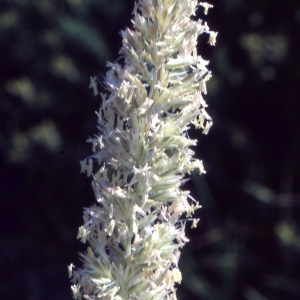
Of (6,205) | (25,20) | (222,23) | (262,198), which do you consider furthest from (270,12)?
(6,205)

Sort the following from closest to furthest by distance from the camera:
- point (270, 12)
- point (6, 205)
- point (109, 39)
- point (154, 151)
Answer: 1. point (154, 151)
2. point (270, 12)
3. point (109, 39)
4. point (6, 205)

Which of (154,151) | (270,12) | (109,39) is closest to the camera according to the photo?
(154,151)

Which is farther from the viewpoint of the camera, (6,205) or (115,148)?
(6,205)

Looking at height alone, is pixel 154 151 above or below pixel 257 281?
below

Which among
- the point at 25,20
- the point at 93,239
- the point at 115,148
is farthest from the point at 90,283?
the point at 25,20

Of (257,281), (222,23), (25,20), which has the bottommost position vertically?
(257,281)

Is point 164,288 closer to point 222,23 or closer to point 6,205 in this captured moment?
point 222,23

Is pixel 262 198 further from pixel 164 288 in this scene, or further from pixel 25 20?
pixel 164 288
